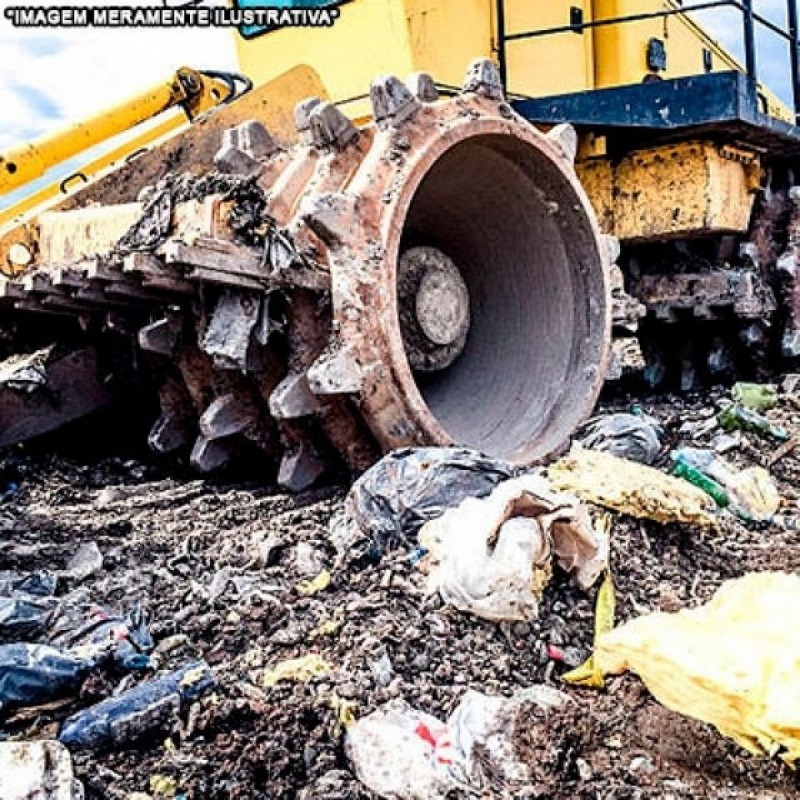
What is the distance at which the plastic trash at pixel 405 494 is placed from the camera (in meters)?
2.66

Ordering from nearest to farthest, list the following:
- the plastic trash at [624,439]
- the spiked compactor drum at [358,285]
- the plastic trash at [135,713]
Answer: the plastic trash at [135,713]
the spiked compactor drum at [358,285]
the plastic trash at [624,439]

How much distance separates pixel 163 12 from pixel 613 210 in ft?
6.98

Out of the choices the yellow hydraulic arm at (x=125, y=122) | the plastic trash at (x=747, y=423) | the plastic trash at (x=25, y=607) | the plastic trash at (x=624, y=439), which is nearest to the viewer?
the plastic trash at (x=25, y=607)

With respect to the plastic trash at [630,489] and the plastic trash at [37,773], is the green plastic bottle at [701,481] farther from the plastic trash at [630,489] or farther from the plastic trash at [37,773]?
the plastic trash at [37,773]

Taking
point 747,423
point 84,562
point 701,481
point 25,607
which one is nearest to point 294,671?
point 25,607

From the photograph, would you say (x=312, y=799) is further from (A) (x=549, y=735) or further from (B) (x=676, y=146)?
(B) (x=676, y=146)

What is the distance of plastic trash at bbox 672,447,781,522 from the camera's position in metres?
3.26

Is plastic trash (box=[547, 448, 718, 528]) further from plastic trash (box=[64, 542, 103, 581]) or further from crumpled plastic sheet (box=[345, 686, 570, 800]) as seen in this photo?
plastic trash (box=[64, 542, 103, 581])

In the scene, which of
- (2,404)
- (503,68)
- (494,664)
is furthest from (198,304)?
(503,68)

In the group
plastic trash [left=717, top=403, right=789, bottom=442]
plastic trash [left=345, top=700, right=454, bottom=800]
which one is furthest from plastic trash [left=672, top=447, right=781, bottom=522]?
plastic trash [left=345, top=700, right=454, bottom=800]

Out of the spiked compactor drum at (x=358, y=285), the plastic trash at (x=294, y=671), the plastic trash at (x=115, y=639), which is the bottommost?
the plastic trash at (x=294, y=671)

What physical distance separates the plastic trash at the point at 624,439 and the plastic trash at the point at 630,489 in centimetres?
59

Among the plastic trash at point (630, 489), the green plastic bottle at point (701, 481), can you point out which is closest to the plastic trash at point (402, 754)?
the plastic trash at point (630, 489)

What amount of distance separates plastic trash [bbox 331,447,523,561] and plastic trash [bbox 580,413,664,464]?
797 millimetres
